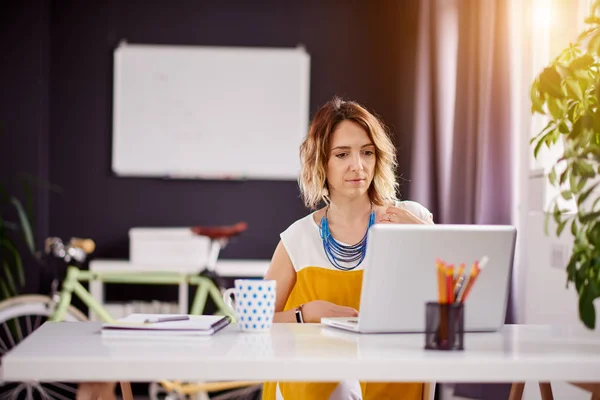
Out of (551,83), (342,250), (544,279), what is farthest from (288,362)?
(544,279)

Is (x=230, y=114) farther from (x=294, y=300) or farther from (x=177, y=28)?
(x=294, y=300)

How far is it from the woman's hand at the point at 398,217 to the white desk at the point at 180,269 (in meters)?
2.29

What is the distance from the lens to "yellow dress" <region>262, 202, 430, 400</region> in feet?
6.01

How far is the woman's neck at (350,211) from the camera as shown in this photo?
2.12 meters

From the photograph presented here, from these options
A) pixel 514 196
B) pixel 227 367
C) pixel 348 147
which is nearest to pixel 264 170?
pixel 514 196

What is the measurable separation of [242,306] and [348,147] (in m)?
0.73

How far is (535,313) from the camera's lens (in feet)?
9.33

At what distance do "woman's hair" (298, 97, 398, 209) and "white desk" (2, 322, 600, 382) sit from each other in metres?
0.86

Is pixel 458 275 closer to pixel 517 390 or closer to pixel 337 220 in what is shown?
pixel 517 390

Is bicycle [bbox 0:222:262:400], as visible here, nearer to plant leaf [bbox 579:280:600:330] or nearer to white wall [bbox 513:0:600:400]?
white wall [bbox 513:0:600:400]

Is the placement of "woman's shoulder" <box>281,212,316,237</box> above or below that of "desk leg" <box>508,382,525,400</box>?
above

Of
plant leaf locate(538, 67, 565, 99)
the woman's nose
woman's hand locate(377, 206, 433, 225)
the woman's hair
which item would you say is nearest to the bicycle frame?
the woman's hair

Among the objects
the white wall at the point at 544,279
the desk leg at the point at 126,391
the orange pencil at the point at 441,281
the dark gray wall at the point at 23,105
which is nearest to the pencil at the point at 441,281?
the orange pencil at the point at 441,281

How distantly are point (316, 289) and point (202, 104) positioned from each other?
9.79 ft
